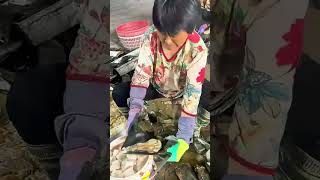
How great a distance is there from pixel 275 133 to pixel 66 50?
37 cm

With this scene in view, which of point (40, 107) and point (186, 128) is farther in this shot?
point (40, 107)

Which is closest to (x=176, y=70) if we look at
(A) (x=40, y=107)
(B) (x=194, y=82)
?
(B) (x=194, y=82)

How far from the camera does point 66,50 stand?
84 centimetres

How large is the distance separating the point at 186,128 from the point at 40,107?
29cm

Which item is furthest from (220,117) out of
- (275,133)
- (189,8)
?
(189,8)

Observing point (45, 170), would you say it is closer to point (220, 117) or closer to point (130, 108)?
point (130, 108)

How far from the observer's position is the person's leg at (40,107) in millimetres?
879

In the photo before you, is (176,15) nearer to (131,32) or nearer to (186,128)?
(131,32)

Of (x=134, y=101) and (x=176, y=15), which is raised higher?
(x=176, y=15)

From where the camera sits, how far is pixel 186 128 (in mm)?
803

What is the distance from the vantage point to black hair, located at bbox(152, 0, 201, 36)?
710mm

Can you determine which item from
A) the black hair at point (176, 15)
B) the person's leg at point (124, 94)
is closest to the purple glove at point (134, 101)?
the person's leg at point (124, 94)

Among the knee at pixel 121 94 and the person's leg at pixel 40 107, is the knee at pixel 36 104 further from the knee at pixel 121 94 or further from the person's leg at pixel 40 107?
the knee at pixel 121 94

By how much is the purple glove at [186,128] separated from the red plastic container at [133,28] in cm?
16
